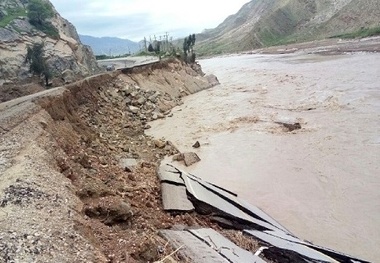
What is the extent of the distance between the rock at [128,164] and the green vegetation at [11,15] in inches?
1076

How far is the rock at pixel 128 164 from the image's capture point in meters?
11.4

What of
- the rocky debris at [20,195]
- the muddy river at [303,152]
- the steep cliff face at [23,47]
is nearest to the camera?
the rocky debris at [20,195]

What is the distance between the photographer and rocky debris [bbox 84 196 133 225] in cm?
653

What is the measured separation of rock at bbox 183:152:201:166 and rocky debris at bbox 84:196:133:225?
726 cm

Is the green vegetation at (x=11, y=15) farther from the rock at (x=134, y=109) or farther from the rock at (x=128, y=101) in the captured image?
the rock at (x=134, y=109)

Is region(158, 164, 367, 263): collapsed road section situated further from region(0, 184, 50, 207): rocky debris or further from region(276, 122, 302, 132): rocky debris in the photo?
region(276, 122, 302, 132): rocky debris

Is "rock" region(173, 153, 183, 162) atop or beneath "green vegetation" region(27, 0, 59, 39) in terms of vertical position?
beneath

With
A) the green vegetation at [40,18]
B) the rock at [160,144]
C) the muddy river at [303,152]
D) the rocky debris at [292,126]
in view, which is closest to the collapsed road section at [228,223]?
the muddy river at [303,152]

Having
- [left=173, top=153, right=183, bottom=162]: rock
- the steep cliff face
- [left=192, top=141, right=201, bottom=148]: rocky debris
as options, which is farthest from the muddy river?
the steep cliff face

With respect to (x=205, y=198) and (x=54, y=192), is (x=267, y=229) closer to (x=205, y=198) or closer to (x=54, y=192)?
(x=205, y=198)

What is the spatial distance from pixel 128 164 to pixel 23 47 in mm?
25275

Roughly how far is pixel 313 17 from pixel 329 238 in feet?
426

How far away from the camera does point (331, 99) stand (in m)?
23.5

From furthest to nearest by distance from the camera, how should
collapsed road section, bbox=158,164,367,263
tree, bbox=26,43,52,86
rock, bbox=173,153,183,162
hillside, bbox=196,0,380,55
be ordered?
hillside, bbox=196,0,380,55 < tree, bbox=26,43,52,86 < rock, bbox=173,153,183,162 < collapsed road section, bbox=158,164,367,263
